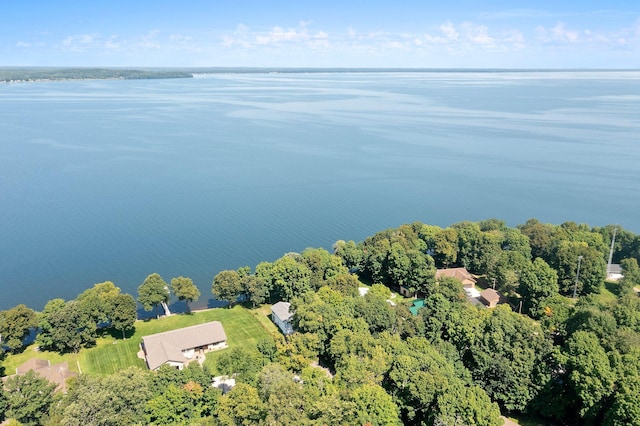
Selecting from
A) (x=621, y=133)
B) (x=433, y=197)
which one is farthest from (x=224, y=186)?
(x=621, y=133)

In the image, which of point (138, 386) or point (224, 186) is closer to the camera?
point (138, 386)

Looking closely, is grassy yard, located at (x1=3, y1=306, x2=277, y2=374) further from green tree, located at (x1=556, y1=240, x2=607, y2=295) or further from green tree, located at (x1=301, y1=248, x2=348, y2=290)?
green tree, located at (x1=556, y1=240, x2=607, y2=295)

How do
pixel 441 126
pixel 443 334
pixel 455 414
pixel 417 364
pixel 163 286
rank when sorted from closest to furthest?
pixel 455 414 < pixel 417 364 < pixel 443 334 < pixel 163 286 < pixel 441 126

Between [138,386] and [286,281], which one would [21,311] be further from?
[286,281]

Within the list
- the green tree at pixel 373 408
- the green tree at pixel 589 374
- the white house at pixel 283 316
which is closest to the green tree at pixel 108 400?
the green tree at pixel 373 408

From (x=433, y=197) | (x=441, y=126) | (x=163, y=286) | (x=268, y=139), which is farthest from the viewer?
(x=441, y=126)

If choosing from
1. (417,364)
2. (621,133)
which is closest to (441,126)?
(621,133)

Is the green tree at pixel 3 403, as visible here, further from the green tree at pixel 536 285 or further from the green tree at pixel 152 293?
the green tree at pixel 536 285

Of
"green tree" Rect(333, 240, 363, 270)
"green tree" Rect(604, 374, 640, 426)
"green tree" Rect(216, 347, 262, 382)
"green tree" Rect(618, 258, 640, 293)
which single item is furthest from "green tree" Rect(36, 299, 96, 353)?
"green tree" Rect(618, 258, 640, 293)

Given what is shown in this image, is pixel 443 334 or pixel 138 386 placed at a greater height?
pixel 138 386
